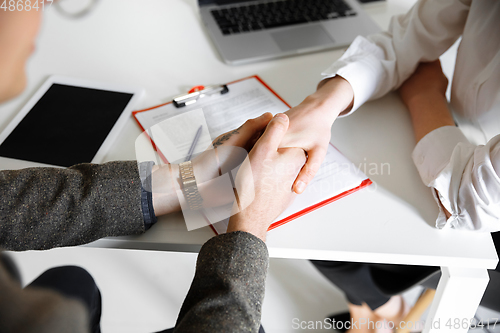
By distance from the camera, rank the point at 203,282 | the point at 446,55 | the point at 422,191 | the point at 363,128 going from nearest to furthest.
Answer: the point at 203,282 < the point at 422,191 < the point at 363,128 < the point at 446,55

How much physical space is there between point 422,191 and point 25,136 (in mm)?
730

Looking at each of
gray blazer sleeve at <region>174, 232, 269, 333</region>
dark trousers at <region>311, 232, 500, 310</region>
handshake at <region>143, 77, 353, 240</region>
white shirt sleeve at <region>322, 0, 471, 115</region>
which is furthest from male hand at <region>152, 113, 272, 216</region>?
dark trousers at <region>311, 232, 500, 310</region>

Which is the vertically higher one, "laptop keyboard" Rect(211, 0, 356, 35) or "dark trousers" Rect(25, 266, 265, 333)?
"laptop keyboard" Rect(211, 0, 356, 35)

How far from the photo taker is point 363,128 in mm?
729

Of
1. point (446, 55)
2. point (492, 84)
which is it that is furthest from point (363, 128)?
point (446, 55)

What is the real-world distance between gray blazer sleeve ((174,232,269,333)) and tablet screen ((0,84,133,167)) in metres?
0.34

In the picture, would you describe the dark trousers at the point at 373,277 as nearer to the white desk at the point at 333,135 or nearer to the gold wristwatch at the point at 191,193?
the white desk at the point at 333,135

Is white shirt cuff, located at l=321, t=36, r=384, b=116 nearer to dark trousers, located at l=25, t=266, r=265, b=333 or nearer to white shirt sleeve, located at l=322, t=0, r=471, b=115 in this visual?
white shirt sleeve, located at l=322, t=0, r=471, b=115

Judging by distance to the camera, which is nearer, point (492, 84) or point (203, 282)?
point (203, 282)

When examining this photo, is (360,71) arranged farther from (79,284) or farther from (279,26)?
(79,284)

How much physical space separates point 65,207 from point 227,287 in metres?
0.27

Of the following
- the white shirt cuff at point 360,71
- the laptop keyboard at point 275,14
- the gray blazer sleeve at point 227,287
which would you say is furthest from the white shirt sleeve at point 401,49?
the gray blazer sleeve at point 227,287

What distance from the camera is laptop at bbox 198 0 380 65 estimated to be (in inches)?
36.4

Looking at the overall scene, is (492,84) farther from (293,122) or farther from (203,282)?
(203,282)
